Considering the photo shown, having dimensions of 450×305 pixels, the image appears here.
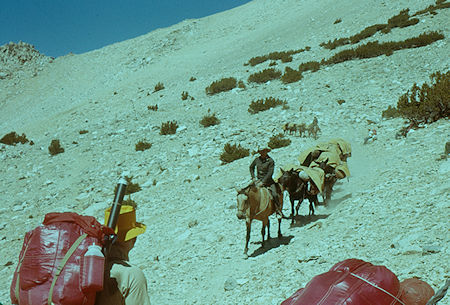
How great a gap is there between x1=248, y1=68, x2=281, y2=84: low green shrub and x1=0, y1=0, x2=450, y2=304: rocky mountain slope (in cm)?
82

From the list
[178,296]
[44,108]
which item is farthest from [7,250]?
[44,108]

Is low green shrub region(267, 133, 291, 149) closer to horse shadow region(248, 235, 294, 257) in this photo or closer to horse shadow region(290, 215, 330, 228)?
horse shadow region(290, 215, 330, 228)

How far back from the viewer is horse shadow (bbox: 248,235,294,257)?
6.89m

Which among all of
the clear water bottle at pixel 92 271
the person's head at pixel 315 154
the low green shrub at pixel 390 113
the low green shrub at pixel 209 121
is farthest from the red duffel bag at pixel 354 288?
the low green shrub at pixel 209 121

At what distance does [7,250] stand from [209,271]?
644 cm

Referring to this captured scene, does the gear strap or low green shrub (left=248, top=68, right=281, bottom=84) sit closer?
the gear strap

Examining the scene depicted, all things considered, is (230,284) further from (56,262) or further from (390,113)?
(390,113)

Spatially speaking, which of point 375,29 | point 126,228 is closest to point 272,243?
point 126,228

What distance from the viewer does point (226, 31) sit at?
3800 cm

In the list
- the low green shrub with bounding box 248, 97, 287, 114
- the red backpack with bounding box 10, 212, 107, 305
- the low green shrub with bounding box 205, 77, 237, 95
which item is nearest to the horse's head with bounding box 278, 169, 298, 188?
the red backpack with bounding box 10, 212, 107, 305

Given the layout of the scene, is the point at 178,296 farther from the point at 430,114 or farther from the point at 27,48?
the point at 27,48

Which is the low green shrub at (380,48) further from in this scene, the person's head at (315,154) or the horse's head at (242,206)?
the horse's head at (242,206)

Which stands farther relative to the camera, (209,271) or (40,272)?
(209,271)

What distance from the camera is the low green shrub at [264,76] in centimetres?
2102
